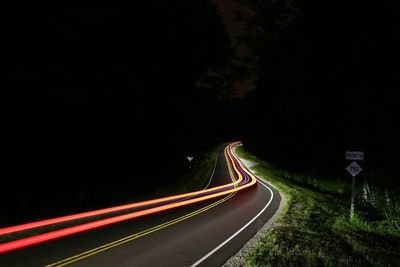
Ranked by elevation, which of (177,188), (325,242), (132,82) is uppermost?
(132,82)

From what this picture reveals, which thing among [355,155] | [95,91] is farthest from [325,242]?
[95,91]

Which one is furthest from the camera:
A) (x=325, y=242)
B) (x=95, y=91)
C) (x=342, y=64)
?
(x=95, y=91)

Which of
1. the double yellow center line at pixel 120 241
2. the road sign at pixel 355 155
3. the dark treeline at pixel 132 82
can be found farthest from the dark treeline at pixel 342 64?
the double yellow center line at pixel 120 241

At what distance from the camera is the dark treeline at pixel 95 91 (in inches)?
958

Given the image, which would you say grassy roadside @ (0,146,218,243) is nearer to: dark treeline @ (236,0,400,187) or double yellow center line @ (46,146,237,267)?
double yellow center line @ (46,146,237,267)

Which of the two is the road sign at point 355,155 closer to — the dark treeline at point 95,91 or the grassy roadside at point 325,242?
the grassy roadside at point 325,242

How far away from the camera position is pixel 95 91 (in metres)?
29.0

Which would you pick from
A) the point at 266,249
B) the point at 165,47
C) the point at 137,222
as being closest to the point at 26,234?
the point at 137,222

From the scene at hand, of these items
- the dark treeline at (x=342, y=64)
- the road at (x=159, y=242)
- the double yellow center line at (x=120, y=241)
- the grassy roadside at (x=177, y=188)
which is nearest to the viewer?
the double yellow center line at (x=120, y=241)

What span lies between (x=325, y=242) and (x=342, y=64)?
51.6 ft

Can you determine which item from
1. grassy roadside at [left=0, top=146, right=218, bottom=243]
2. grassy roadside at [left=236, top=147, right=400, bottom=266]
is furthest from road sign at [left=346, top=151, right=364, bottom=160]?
grassy roadside at [left=0, top=146, right=218, bottom=243]

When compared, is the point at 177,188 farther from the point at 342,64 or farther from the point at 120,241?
the point at 120,241

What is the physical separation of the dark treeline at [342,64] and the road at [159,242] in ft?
32.7

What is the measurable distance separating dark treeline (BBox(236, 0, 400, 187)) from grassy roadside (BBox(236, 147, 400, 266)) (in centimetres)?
550
